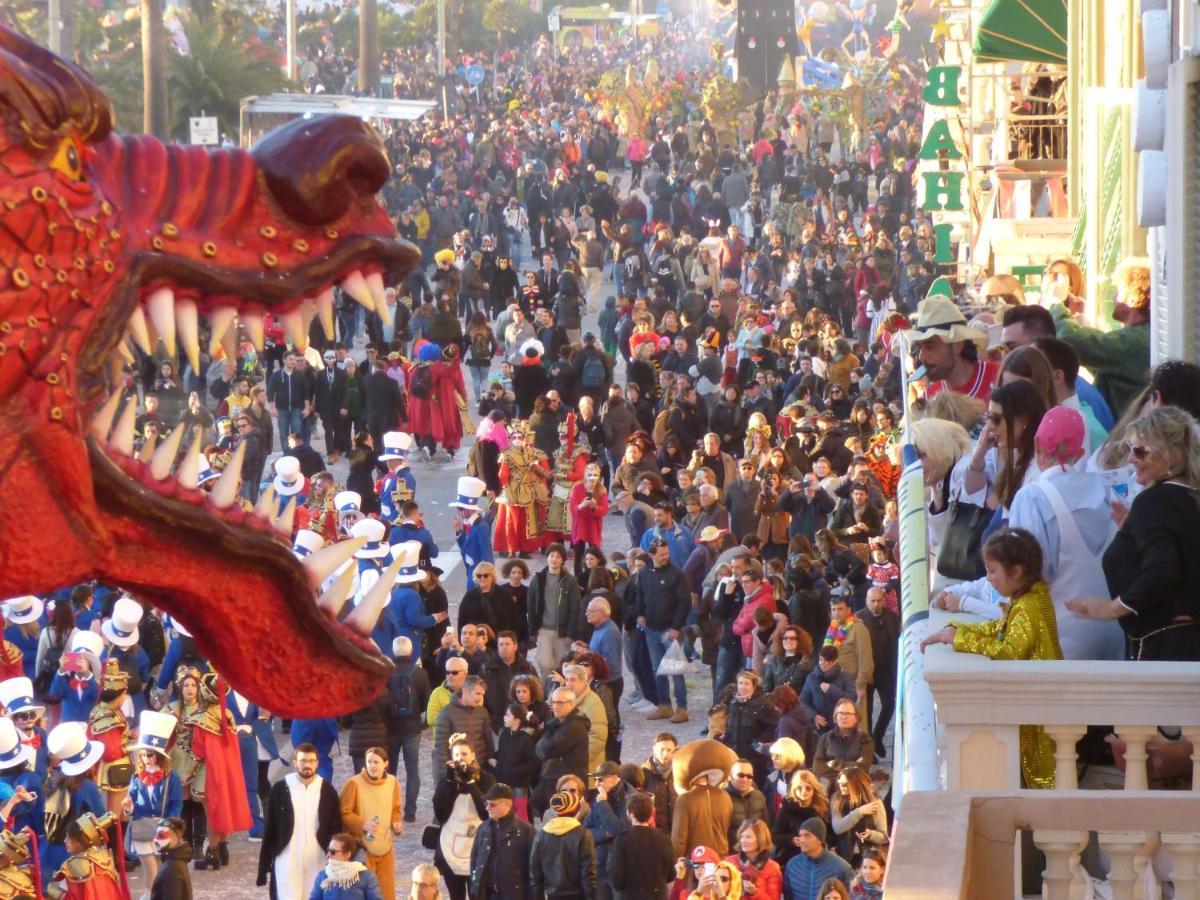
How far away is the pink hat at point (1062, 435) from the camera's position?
6.67 metres

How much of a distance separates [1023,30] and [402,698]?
30.3 ft

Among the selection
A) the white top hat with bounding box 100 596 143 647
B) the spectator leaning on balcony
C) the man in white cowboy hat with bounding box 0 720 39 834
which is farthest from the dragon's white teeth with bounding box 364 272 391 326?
the white top hat with bounding box 100 596 143 647

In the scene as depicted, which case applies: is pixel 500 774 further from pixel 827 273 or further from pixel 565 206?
pixel 565 206

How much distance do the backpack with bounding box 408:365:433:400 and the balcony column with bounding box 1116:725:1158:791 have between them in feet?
72.0

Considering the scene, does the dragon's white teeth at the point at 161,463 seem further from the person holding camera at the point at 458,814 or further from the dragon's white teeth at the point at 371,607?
the person holding camera at the point at 458,814

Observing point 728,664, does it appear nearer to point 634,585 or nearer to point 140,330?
point 634,585

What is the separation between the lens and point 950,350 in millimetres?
10000

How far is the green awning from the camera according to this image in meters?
20.7

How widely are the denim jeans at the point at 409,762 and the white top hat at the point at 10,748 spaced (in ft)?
10.0

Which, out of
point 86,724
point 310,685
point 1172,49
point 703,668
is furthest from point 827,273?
point 310,685

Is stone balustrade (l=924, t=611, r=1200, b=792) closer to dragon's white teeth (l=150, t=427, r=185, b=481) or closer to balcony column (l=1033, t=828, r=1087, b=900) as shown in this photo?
balcony column (l=1033, t=828, r=1087, b=900)

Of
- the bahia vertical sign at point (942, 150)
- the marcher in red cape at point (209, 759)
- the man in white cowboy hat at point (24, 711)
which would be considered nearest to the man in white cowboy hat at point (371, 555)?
the marcher in red cape at point (209, 759)

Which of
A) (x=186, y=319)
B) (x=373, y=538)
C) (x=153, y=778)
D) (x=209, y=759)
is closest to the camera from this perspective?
(x=186, y=319)

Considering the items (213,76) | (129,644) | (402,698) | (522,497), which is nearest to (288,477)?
(129,644)
